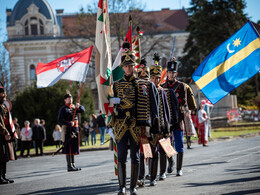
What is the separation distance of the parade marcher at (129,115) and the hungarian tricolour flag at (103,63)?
0.13 meters

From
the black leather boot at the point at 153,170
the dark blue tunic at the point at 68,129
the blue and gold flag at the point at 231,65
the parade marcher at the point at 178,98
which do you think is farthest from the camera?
the dark blue tunic at the point at 68,129

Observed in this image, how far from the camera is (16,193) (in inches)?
356

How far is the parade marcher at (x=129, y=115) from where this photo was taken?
7645 mm

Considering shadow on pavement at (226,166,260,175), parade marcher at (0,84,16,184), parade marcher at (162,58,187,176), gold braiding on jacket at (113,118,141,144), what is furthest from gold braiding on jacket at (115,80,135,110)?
parade marcher at (0,84,16,184)

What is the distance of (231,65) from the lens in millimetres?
9469

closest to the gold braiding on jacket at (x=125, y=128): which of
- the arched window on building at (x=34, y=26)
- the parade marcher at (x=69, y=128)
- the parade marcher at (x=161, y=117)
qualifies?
the parade marcher at (x=161, y=117)

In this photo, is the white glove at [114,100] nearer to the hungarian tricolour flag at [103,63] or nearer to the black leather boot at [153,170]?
the hungarian tricolour flag at [103,63]

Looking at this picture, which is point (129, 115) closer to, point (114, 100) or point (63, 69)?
point (114, 100)

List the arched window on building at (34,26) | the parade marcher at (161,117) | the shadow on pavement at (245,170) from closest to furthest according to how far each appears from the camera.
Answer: the parade marcher at (161,117), the shadow on pavement at (245,170), the arched window on building at (34,26)

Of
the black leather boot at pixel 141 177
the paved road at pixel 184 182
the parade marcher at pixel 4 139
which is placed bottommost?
the paved road at pixel 184 182

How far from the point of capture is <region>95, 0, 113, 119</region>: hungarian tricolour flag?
774 cm

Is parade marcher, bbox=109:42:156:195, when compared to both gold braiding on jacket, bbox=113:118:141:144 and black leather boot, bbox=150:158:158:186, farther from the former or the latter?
black leather boot, bbox=150:158:158:186

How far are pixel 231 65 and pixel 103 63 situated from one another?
2.90 metres

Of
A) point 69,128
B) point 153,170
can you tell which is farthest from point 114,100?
point 69,128
